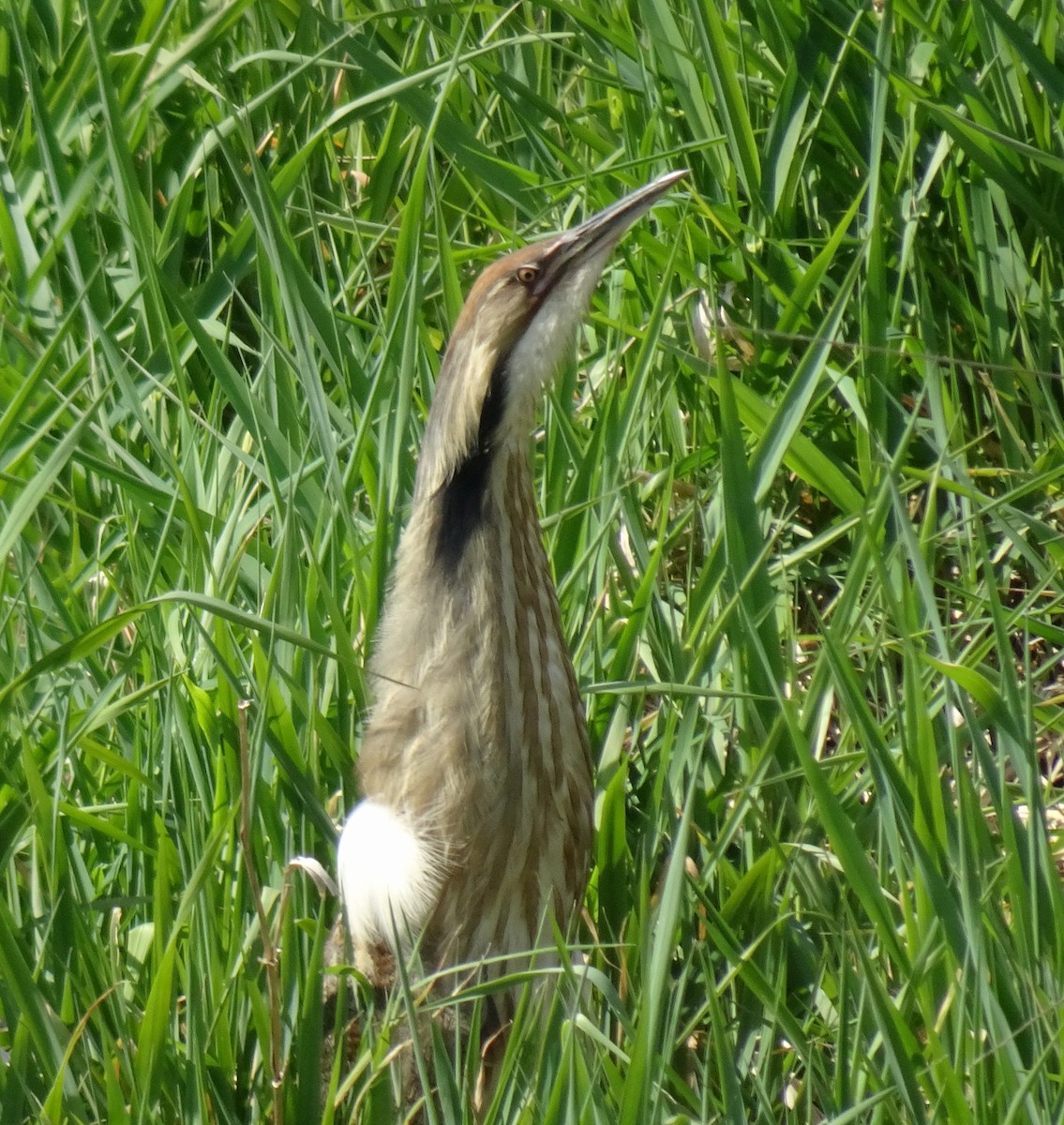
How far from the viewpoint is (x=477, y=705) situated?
2449 millimetres

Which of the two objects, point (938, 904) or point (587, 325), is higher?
point (587, 325)

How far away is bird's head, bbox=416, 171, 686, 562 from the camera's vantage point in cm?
245

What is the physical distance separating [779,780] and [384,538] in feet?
2.08

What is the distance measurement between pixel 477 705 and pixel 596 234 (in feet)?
2.24

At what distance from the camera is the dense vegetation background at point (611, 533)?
2.06 metres

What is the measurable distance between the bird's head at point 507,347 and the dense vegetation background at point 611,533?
0.12 m

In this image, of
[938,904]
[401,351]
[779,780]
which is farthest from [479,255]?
[938,904]

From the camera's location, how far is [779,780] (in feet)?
8.19

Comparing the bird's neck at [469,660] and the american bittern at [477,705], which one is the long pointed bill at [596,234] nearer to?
the american bittern at [477,705]

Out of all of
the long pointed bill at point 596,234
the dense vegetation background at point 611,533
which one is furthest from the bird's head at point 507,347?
→ the dense vegetation background at point 611,533

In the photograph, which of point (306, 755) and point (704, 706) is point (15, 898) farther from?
point (704, 706)

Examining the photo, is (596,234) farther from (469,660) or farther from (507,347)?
(469,660)

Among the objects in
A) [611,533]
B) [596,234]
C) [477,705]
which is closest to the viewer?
[477,705]

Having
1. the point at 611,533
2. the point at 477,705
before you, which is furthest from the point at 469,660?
the point at 611,533
